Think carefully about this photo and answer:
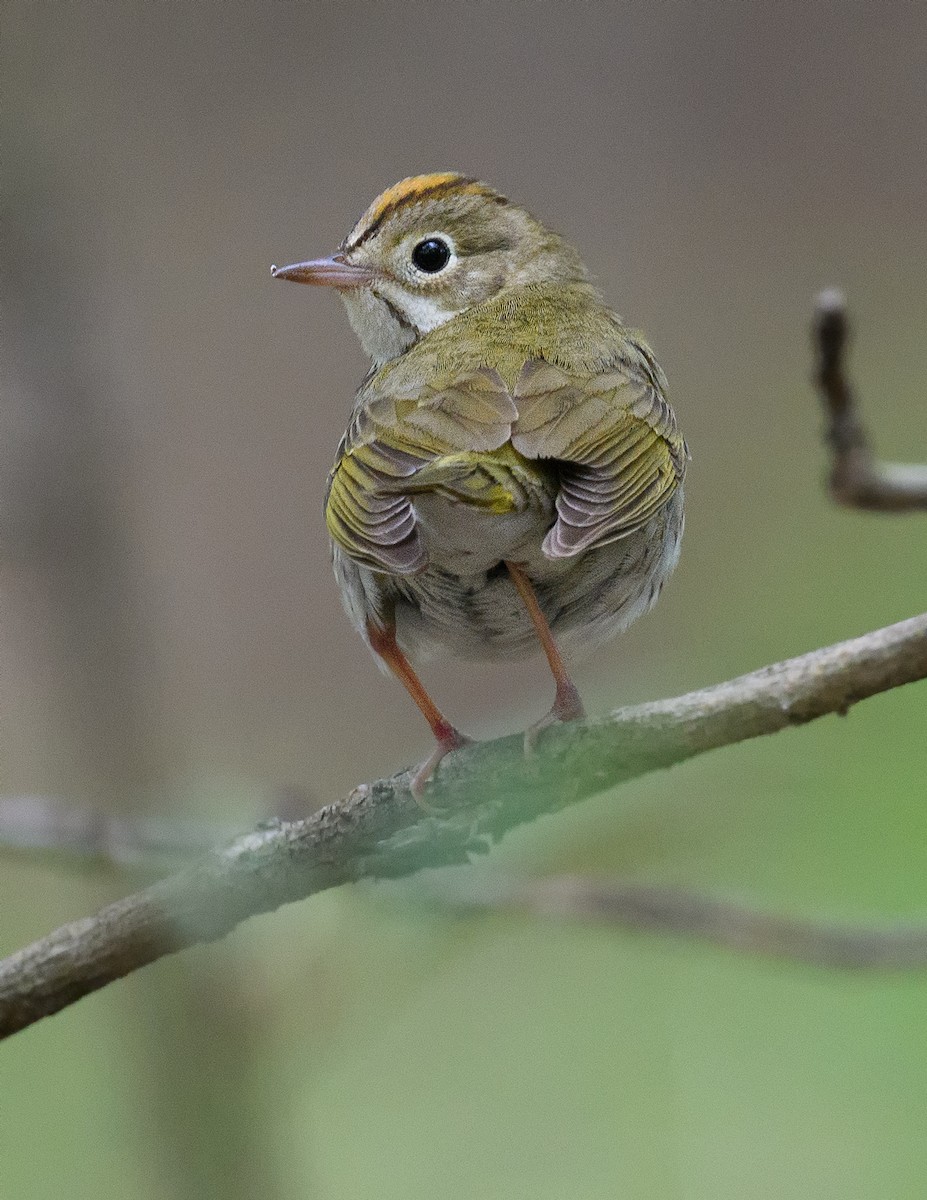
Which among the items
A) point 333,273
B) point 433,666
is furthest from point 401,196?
point 433,666

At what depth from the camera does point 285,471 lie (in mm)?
8555

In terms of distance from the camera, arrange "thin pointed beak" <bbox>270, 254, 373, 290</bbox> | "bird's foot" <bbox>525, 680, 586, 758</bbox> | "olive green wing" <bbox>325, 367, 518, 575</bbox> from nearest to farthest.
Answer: "olive green wing" <bbox>325, 367, 518, 575</bbox>, "bird's foot" <bbox>525, 680, 586, 758</bbox>, "thin pointed beak" <bbox>270, 254, 373, 290</bbox>

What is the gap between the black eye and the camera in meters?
4.83


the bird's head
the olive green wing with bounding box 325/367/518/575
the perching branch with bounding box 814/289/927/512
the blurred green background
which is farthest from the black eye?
the perching branch with bounding box 814/289/927/512

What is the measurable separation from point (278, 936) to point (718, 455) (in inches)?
191

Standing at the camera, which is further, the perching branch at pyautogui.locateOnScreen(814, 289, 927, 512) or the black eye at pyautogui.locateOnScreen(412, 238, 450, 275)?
the black eye at pyautogui.locateOnScreen(412, 238, 450, 275)

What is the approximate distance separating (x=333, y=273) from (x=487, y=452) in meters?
1.39

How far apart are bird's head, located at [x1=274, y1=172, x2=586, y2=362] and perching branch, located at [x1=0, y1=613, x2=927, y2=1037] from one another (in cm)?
174

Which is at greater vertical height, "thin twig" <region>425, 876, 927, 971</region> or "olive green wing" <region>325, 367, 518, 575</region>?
"olive green wing" <region>325, 367, 518, 575</region>

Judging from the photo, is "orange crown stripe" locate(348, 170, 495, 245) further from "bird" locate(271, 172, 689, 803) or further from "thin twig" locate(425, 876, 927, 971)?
"thin twig" locate(425, 876, 927, 971)

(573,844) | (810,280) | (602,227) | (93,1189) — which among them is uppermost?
(602,227)

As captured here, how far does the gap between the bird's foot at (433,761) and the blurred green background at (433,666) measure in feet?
1.74

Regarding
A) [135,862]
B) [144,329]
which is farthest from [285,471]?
[135,862]

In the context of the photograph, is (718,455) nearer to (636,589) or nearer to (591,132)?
(591,132)
